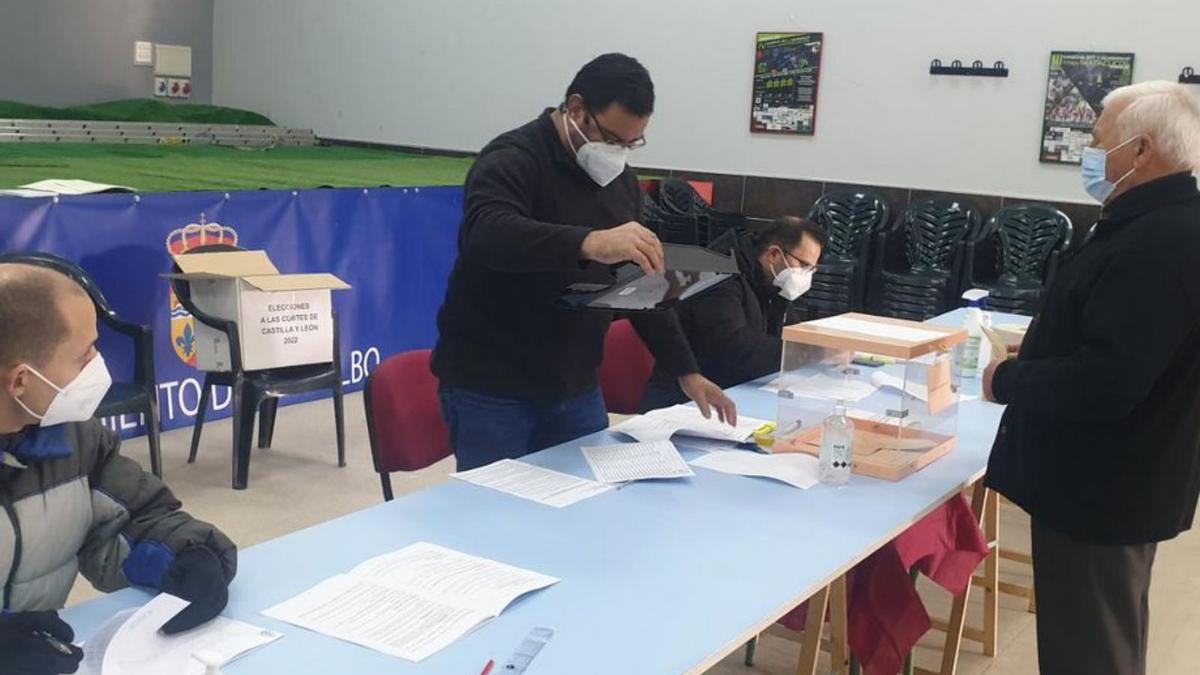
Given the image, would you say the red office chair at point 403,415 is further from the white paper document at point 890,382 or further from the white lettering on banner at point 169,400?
the white lettering on banner at point 169,400

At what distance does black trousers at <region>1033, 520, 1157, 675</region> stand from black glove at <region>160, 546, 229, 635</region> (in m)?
1.57

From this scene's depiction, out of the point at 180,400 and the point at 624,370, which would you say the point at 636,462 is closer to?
the point at 624,370

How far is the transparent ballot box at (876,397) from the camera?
260 centimetres

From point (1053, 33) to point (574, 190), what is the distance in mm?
5418

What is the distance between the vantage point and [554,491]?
2.23 m

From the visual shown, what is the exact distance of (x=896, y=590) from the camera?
8.29 ft

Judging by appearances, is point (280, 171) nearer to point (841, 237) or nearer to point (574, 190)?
point (841, 237)

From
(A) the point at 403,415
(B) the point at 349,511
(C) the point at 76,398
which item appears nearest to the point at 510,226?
(A) the point at 403,415

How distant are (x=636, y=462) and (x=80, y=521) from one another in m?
1.14

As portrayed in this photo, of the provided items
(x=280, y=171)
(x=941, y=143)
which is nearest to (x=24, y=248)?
(x=280, y=171)

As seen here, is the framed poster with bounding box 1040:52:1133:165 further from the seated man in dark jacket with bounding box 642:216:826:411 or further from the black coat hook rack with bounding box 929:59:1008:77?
the seated man in dark jacket with bounding box 642:216:826:411

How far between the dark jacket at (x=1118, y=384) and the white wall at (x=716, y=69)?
5163mm

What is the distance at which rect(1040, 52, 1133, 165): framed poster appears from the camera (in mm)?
6723

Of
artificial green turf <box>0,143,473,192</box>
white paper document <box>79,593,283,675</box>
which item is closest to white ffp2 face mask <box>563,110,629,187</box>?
white paper document <box>79,593,283,675</box>
